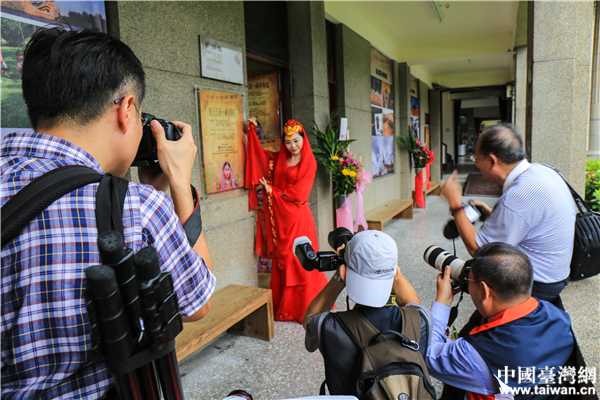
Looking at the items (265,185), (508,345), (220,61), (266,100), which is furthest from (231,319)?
(266,100)

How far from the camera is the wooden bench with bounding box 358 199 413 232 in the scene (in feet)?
18.4

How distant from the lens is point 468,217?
198 cm

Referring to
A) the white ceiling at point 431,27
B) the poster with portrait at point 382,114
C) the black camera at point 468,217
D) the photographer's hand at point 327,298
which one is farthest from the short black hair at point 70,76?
the poster with portrait at point 382,114

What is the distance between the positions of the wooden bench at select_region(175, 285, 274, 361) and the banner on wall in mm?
1845

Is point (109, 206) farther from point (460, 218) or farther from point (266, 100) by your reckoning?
point (266, 100)

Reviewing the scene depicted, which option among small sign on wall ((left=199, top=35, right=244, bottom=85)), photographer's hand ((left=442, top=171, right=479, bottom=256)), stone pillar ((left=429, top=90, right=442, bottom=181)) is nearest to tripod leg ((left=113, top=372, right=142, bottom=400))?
photographer's hand ((left=442, top=171, right=479, bottom=256))

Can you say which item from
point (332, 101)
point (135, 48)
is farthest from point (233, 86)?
point (332, 101)

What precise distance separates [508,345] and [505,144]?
1.02m

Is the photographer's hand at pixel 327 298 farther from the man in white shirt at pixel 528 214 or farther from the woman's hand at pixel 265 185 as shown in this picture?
the woman's hand at pixel 265 185

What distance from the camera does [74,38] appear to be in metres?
0.65

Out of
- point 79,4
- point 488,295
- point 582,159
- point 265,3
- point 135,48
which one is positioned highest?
point 265,3

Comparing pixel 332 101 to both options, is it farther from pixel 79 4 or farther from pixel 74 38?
pixel 74 38

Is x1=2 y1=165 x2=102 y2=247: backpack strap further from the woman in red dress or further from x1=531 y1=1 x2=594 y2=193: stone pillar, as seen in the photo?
x1=531 y1=1 x2=594 y2=193: stone pillar

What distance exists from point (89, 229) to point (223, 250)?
2.54 metres
